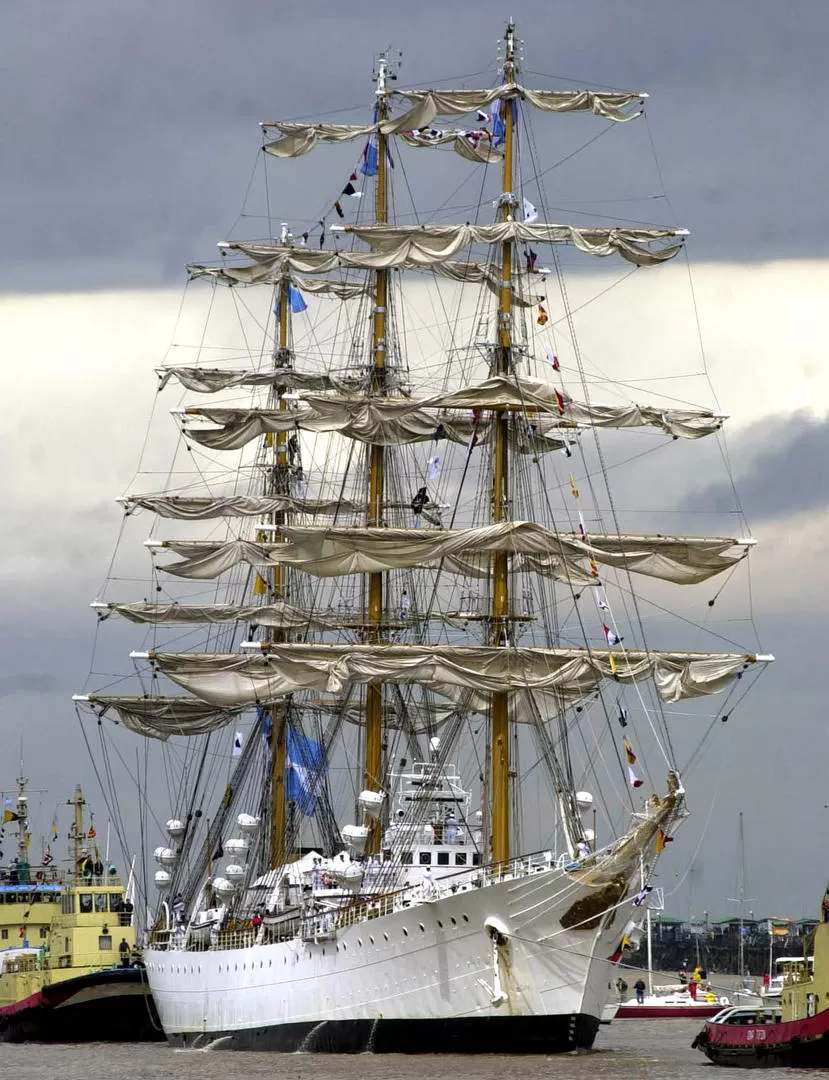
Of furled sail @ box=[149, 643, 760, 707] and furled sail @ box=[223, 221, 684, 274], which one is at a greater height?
furled sail @ box=[223, 221, 684, 274]

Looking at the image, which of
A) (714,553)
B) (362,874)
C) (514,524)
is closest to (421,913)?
(362,874)

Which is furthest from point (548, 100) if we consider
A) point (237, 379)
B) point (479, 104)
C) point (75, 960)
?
point (75, 960)

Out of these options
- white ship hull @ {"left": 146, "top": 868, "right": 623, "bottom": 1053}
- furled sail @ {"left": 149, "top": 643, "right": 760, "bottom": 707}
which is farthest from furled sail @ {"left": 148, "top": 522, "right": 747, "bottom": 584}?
white ship hull @ {"left": 146, "top": 868, "right": 623, "bottom": 1053}

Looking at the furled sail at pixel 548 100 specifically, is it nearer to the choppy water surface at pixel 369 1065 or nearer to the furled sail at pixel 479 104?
the furled sail at pixel 479 104

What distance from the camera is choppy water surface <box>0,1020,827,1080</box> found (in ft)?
237

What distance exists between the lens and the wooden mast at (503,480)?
85.5 metres

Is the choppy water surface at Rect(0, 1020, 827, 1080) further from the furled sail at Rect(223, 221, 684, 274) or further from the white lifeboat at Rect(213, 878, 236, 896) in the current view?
Answer: the furled sail at Rect(223, 221, 684, 274)

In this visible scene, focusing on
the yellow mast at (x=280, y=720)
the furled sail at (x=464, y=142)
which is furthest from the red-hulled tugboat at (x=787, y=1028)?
the furled sail at (x=464, y=142)

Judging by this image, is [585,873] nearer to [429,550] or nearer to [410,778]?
[410,778]

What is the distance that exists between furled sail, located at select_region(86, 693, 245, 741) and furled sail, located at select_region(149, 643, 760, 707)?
16.1 meters

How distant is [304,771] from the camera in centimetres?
10888

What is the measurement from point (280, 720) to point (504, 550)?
2525cm

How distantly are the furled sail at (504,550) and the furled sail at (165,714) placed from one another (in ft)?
45.9

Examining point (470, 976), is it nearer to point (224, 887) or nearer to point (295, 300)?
point (224, 887)
